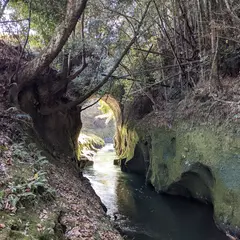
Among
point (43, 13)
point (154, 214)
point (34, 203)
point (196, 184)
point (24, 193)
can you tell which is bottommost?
point (154, 214)

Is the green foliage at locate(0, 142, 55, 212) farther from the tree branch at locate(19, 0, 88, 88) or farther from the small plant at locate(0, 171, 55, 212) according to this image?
the tree branch at locate(19, 0, 88, 88)

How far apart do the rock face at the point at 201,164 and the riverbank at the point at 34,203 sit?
3.74 metres

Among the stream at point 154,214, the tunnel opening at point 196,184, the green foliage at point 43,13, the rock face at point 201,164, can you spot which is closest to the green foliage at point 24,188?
the stream at point 154,214

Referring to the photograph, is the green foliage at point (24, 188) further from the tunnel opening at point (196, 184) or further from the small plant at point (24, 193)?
the tunnel opening at point (196, 184)

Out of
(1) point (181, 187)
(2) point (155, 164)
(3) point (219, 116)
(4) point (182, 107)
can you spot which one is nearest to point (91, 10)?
(4) point (182, 107)

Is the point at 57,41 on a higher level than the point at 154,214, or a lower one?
higher

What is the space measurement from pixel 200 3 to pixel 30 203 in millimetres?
8239

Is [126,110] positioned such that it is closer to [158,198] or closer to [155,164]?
[155,164]

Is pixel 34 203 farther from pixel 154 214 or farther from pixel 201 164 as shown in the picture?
pixel 154 214

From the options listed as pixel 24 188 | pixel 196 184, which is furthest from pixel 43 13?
pixel 196 184

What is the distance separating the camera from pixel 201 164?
8.66 meters

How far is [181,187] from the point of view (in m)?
11.5

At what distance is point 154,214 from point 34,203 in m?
6.41

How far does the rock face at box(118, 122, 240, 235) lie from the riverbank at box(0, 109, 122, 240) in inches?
147
